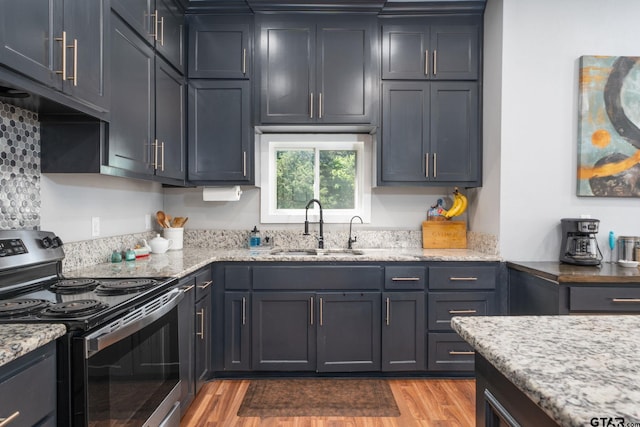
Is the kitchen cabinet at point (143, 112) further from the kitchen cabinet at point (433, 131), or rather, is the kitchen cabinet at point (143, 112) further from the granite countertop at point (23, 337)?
the kitchen cabinet at point (433, 131)

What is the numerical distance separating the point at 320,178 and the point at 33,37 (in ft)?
7.57

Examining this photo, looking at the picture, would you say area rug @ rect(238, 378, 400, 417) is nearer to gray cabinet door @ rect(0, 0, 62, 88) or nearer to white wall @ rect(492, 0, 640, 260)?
white wall @ rect(492, 0, 640, 260)

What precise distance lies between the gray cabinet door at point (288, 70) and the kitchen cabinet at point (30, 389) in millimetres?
2192

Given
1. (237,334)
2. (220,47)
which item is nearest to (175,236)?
(237,334)

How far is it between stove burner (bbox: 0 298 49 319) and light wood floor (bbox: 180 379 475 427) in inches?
45.6

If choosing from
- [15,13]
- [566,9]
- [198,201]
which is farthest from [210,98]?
[566,9]

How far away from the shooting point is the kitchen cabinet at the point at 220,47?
2.92 meters

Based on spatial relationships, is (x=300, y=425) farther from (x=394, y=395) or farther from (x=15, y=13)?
(x=15, y=13)

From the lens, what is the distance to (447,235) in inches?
126

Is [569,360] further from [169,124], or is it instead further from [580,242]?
[169,124]

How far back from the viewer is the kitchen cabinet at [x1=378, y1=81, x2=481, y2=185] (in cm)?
298

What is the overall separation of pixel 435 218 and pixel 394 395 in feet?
4.72

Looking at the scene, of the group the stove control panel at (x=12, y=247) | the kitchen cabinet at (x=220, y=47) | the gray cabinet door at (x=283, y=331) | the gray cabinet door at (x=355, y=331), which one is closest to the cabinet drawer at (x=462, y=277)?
the gray cabinet door at (x=355, y=331)

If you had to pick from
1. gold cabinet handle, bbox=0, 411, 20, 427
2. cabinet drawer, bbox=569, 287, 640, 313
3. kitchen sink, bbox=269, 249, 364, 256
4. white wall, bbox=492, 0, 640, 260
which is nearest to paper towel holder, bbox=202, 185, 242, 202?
kitchen sink, bbox=269, 249, 364, 256
